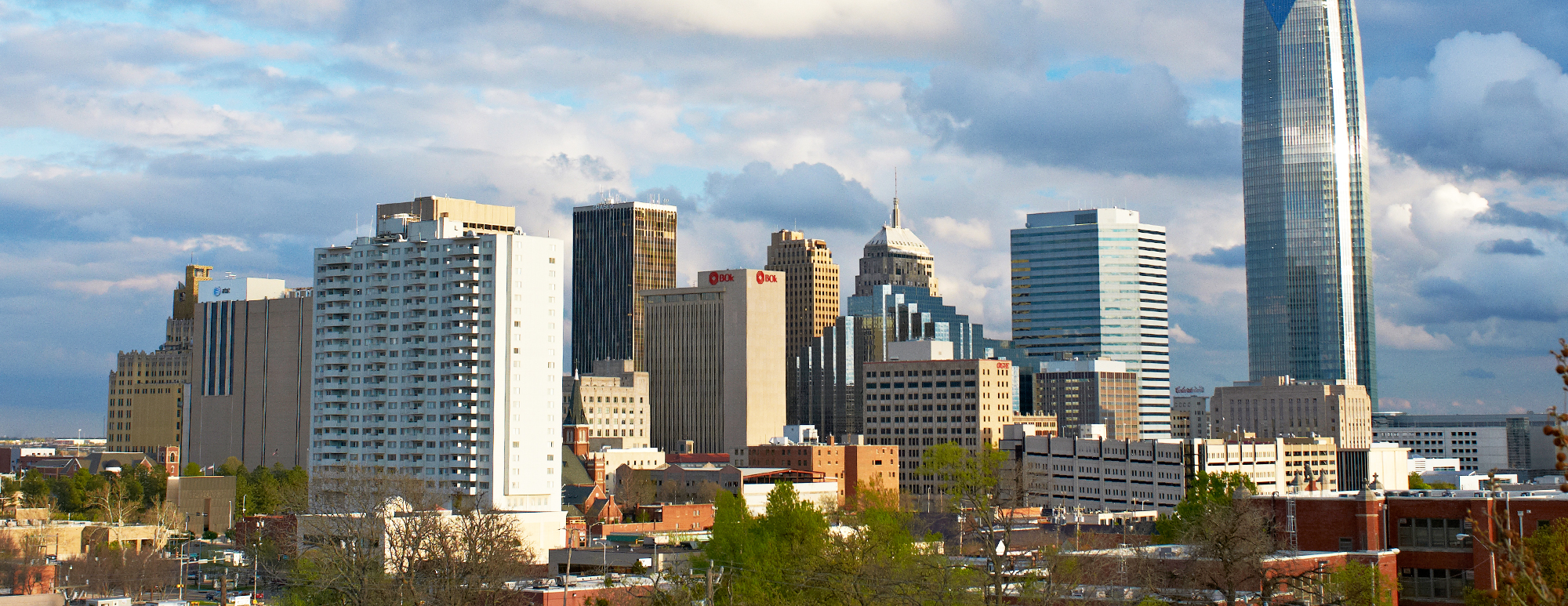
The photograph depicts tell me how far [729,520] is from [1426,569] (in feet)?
194

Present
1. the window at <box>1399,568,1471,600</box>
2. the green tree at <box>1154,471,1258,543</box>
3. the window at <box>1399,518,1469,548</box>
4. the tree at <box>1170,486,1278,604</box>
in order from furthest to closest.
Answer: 1. the green tree at <box>1154,471,1258,543</box>
2. the window at <box>1399,518,1469,548</box>
3. the window at <box>1399,568,1471,600</box>
4. the tree at <box>1170,486,1278,604</box>

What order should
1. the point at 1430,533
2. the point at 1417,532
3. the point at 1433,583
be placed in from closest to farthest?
1. the point at 1433,583
2. the point at 1430,533
3. the point at 1417,532

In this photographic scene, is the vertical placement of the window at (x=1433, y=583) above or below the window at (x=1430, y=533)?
below

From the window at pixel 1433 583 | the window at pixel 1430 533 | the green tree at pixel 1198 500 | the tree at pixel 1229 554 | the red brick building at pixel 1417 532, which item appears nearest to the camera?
the tree at pixel 1229 554

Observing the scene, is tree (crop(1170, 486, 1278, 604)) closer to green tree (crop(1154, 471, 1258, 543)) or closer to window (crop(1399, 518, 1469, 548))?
window (crop(1399, 518, 1469, 548))

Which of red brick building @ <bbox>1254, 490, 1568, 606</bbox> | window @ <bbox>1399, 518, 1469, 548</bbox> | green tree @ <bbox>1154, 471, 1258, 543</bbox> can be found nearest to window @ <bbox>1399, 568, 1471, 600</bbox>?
red brick building @ <bbox>1254, 490, 1568, 606</bbox>

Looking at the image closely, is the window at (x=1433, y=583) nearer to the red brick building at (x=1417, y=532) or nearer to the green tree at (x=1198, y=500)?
the red brick building at (x=1417, y=532)

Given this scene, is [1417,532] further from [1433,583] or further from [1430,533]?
[1433,583]

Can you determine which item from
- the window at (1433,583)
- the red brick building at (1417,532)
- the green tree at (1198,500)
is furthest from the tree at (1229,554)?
the green tree at (1198,500)

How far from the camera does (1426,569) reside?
3531 inches

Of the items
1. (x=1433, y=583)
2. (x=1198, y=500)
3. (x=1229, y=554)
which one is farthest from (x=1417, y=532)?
(x=1198, y=500)

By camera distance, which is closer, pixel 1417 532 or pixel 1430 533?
pixel 1430 533

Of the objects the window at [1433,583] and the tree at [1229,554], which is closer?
the tree at [1229,554]

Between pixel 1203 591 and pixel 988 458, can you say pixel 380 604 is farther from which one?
pixel 988 458
